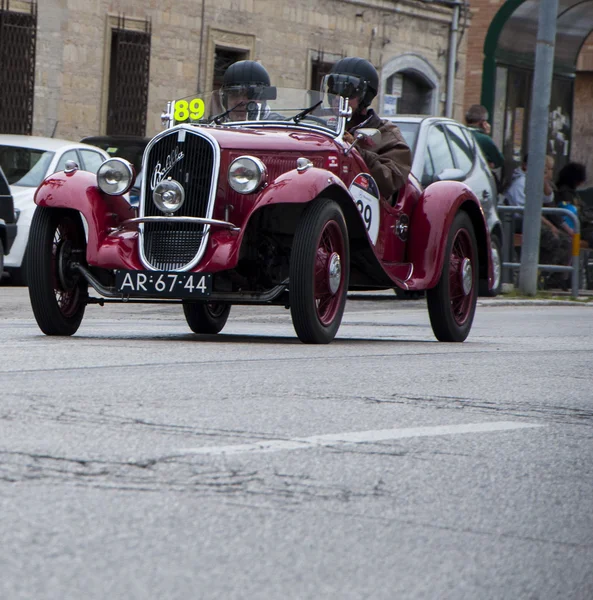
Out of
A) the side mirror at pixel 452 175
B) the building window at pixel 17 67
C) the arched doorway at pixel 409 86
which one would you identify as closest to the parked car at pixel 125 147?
the building window at pixel 17 67

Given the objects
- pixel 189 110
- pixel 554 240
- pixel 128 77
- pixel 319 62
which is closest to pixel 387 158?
pixel 189 110

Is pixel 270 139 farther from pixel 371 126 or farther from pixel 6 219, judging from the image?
pixel 6 219

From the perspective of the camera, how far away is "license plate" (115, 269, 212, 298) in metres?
8.66

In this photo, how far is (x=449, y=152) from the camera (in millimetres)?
16812

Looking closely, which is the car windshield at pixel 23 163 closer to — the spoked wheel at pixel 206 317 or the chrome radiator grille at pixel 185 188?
the spoked wheel at pixel 206 317

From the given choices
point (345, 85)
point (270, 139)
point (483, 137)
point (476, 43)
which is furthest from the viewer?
point (476, 43)

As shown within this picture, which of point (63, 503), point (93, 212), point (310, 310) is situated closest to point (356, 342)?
point (310, 310)

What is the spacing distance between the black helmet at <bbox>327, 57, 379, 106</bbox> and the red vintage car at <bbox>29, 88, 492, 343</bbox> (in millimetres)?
580

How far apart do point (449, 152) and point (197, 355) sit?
926 centimetres

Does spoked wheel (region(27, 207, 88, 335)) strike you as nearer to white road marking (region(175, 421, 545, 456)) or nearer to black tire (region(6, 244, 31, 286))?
white road marking (region(175, 421, 545, 456))

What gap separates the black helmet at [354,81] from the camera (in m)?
10.3

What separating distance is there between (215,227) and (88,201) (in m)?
0.76

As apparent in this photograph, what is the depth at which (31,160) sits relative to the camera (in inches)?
692

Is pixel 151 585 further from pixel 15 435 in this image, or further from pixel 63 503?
pixel 15 435
